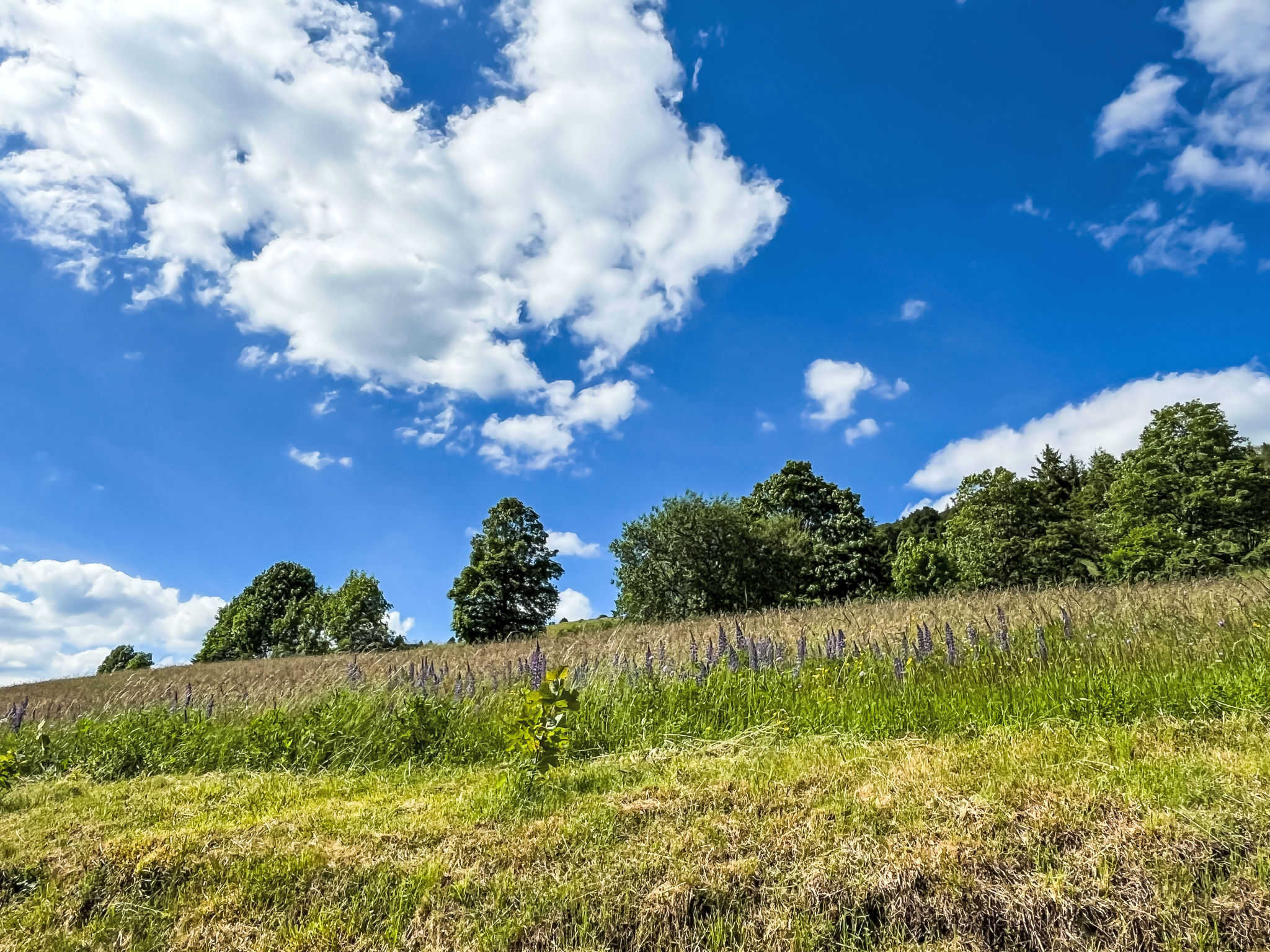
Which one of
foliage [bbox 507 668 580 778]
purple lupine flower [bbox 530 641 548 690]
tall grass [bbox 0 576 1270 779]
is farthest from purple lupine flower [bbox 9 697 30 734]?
foliage [bbox 507 668 580 778]

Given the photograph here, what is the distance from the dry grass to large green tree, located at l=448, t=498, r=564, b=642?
20.0 m

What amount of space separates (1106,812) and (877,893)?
1.35m

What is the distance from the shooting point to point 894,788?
377cm

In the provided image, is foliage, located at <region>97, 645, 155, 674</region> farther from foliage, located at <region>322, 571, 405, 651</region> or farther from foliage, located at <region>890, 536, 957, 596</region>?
foliage, located at <region>890, 536, 957, 596</region>

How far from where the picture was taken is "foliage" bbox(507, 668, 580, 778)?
447 centimetres

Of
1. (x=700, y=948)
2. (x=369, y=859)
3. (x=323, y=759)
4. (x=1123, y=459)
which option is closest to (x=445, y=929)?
(x=369, y=859)

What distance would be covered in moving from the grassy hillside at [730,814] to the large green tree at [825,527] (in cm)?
3113

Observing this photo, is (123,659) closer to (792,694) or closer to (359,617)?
(359,617)

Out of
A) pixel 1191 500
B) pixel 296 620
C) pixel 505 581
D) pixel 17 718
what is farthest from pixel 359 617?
pixel 1191 500

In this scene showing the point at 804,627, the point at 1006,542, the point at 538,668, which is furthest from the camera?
the point at 1006,542

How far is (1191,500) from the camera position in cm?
3039

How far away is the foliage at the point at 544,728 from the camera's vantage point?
4469 mm

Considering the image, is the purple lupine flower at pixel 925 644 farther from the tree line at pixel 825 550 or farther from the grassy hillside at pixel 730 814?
the tree line at pixel 825 550

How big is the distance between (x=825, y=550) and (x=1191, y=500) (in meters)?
17.4
